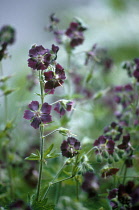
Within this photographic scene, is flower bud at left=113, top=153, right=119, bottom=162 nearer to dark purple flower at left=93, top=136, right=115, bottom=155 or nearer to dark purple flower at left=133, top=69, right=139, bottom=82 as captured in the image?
dark purple flower at left=93, top=136, right=115, bottom=155

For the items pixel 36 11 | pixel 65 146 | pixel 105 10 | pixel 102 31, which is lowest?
pixel 65 146

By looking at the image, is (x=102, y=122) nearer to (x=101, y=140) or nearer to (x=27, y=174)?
(x=27, y=174)

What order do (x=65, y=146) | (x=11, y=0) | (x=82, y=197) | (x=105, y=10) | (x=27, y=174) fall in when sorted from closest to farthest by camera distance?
(x=65, y=146), (x=82, y=197), (x=27, y=174), (x=105, y=10), (x=11, y=0)

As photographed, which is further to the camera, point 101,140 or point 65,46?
point 65,46

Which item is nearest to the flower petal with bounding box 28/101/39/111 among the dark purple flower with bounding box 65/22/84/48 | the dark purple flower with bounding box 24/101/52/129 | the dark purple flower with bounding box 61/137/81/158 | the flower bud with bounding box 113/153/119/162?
the dark purple flower with bounding box 24/101/52/129

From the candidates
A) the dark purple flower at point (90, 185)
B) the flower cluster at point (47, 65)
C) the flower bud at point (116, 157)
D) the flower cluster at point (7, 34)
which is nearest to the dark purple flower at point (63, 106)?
the flower cluster at point (47, 65)

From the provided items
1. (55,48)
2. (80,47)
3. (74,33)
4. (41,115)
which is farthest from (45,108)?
(80,47)

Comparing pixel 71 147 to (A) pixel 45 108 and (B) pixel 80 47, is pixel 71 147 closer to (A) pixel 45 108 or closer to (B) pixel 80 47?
(A) pixel 45 108

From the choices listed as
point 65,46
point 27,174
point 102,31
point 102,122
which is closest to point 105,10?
point 102,31
